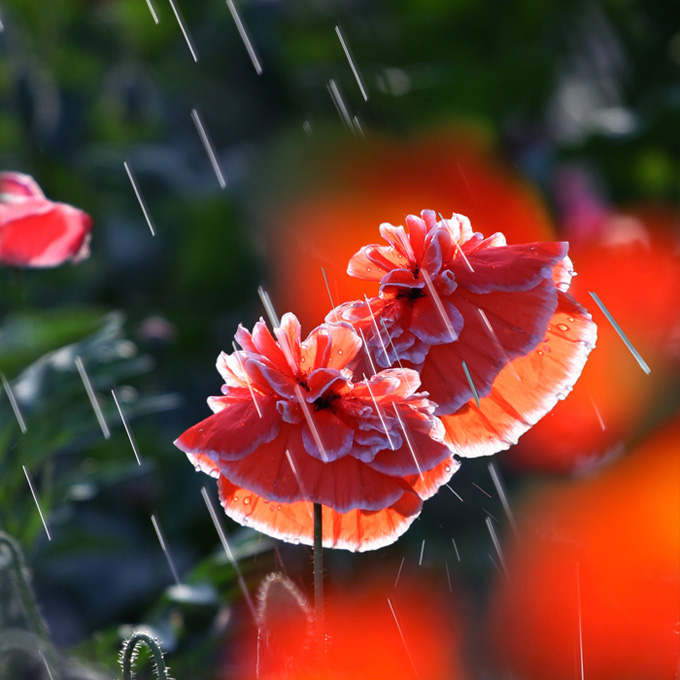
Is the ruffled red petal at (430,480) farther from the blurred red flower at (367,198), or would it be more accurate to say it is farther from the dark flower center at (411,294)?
the blurred red flower at (367,198)

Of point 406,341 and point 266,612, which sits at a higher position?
point 406,341

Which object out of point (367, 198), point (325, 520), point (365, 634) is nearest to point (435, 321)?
point (325, 520)

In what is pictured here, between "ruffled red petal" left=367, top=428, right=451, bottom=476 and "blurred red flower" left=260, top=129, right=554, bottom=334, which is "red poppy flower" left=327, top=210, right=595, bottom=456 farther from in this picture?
"blurred red flower" left=260, top=129, right=554, bottom=334

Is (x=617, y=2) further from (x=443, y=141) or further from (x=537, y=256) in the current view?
(x=537, y=256)

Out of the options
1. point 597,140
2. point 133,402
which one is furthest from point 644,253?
point 133,402

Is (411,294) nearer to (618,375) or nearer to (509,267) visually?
(509,267)

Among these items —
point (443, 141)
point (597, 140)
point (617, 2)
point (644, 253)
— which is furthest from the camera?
point (617, 2)

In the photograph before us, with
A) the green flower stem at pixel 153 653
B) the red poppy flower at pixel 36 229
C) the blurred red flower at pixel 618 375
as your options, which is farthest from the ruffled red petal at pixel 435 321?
the blurred red flower at pixel 618 375
